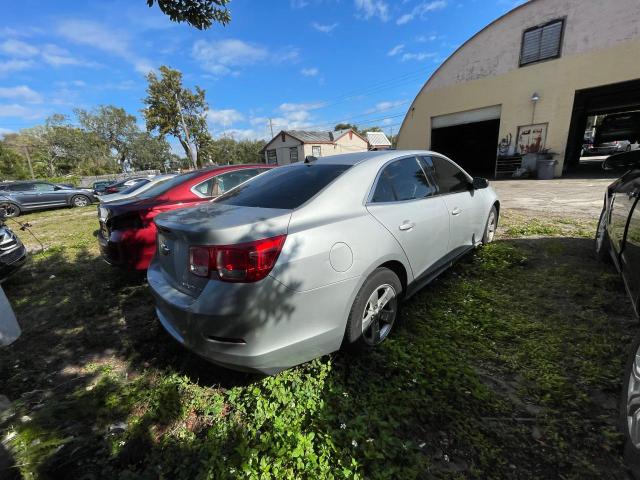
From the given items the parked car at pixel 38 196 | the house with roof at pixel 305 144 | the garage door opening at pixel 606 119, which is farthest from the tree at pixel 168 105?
the garage door opening at pixel 606 119

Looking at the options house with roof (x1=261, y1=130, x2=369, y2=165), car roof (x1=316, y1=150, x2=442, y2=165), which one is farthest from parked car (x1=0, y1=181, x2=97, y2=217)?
house with roof (x1=261, y1=130, x2=369, y2=165)

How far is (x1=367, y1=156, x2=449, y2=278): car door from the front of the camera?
250 centimetres

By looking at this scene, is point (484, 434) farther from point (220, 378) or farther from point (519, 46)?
point (519, 46)

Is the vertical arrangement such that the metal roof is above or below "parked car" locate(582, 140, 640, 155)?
above

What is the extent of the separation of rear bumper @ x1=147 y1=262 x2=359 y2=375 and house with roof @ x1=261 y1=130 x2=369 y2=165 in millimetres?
33417

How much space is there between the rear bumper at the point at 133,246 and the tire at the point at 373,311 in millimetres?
2611

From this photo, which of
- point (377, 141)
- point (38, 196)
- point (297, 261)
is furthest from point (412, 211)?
point (377, 141)

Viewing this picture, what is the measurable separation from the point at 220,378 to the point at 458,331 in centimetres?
207

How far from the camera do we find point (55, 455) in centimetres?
180

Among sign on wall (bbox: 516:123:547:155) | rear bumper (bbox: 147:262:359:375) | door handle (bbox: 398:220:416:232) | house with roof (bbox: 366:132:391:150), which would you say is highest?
house with roof (bbox: 366:132:391:150)

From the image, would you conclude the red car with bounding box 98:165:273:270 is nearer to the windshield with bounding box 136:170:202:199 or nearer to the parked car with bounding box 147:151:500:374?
the windshield with bounding box 136:170:202:199

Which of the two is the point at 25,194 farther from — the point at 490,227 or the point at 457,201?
the point at 490,227

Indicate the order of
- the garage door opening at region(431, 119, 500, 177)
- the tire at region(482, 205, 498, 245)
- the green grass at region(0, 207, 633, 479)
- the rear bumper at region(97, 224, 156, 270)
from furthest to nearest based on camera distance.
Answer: the garage door opening at region(431, 119, 500, 177)
the tire at region(482, 205, 498, 245)
the rear bumper at region(97, 224, 156, 270)
the green grass at region(0, 207, 633, 479)

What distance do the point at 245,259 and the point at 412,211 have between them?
5.33 feet
